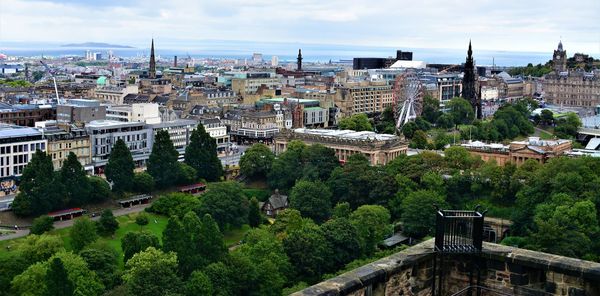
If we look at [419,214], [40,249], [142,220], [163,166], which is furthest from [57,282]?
[163,166]

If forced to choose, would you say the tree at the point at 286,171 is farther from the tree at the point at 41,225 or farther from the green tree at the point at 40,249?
the green tree at the point at 40,249

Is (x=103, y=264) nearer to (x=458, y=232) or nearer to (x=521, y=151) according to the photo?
(x=458, y=232)

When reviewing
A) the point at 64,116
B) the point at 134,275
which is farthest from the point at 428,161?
the point at 64,116

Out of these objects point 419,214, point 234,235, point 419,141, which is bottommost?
point 234,235

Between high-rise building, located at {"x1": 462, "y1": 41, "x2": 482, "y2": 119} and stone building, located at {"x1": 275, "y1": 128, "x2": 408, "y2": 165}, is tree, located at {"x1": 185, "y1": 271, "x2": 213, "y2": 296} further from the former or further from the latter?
high-rise building, located at {"x1": 462, "y1": 41, "x2": 482, "y2": 119}

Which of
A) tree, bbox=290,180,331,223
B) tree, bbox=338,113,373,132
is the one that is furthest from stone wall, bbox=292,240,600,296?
tree, bbox=338,113,373,132

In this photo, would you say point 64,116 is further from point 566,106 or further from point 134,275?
point 566,106
